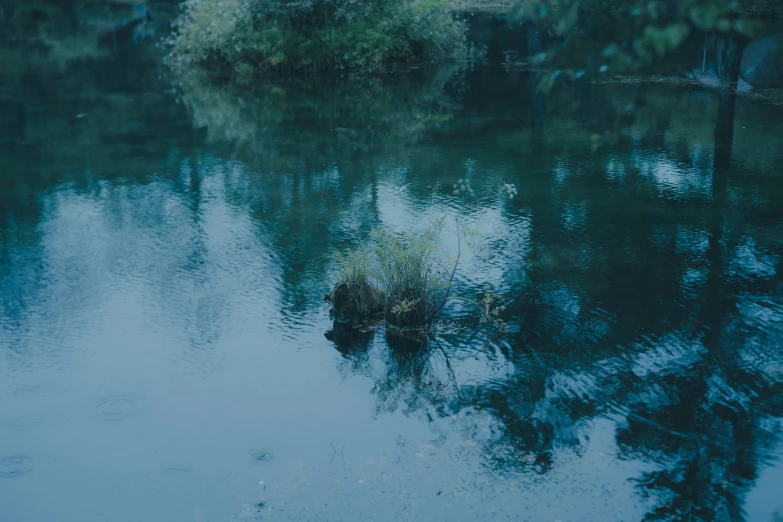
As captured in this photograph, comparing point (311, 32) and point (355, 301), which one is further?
point (311, 32)

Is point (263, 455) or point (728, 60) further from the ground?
point (728, 60)

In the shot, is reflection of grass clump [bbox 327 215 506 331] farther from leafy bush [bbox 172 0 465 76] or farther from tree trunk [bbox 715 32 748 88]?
leafy bush [bbox 172 0 465 76]

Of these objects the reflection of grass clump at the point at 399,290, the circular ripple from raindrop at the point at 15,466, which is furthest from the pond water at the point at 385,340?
the reflection of grass clump at the point at 399,290

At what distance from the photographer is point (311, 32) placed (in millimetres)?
20172

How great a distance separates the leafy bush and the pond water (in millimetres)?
6980

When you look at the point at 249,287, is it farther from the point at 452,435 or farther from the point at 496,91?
the point at 496,91

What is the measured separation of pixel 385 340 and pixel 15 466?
9.98 ft

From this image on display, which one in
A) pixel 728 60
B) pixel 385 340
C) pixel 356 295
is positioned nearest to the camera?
pixel 385 340

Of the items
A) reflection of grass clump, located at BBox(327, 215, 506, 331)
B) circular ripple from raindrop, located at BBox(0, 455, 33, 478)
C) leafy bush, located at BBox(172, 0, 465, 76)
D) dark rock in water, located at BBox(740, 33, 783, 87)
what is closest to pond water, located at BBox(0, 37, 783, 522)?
circular ripple from raindrop, located at BBox(0, 455, 33, 478)

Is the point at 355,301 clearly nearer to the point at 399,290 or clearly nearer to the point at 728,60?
the point at 399,290

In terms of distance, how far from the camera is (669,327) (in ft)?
23.5

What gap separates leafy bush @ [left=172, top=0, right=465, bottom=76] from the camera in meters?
19.9

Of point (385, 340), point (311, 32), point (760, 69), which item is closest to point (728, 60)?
point (760, 69)

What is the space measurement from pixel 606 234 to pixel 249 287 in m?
4.05
